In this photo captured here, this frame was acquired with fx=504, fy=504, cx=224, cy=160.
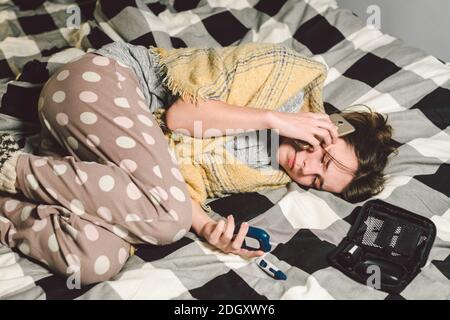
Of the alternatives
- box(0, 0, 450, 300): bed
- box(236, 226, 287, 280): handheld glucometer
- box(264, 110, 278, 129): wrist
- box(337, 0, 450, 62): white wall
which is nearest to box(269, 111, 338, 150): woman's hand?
box(264, 110, 278, 129): wrist

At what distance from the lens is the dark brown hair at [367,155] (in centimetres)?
116

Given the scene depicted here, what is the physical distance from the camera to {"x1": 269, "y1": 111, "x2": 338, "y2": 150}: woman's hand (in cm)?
113

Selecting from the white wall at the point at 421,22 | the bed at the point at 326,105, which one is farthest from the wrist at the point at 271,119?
the white wall at the point at 421,22

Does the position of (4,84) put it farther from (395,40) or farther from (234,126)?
(395,40)

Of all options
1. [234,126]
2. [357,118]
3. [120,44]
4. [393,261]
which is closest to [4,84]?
[120,44]

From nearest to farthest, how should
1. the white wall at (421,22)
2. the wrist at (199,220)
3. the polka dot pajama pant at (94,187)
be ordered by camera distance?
the polka dot pajama pant at (94,187), the wrist at (199,220), the white wall at (421,22)

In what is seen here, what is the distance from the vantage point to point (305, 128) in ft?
3.71

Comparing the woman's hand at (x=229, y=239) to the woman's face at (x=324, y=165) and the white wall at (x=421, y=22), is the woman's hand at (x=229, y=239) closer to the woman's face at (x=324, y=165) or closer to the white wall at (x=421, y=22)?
the woman's face at (x=324, y=165)

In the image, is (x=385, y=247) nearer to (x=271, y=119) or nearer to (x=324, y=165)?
(x=324, y=165)

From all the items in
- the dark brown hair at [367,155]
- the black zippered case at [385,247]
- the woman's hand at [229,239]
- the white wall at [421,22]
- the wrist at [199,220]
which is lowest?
the wrist at [199,220]

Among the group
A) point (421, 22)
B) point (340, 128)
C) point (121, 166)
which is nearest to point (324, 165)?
point (340, 128)

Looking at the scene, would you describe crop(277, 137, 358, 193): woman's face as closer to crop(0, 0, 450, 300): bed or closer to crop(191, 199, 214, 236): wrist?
crop(0, 0, 450, 300): bed

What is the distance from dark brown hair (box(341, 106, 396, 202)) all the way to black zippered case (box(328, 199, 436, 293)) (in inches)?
2.2

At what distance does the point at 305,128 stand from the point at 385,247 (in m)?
0.31
